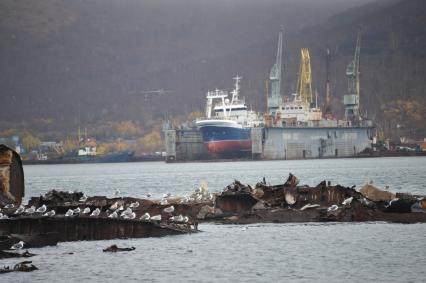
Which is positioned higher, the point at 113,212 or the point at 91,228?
the point at 113,212

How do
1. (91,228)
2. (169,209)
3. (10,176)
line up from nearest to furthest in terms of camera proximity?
(91,228)
(169,209)
(10,176)

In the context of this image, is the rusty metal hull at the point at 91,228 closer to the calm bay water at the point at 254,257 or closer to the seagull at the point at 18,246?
the calm bay water at the point at 254,257

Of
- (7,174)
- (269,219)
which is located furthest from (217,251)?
(7,174)

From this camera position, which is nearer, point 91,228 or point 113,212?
point 91,228

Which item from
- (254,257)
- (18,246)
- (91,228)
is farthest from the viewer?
(91,228)

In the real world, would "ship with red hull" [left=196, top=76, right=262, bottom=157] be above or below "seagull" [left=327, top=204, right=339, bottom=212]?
above

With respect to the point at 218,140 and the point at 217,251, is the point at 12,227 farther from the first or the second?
the point at 218,140

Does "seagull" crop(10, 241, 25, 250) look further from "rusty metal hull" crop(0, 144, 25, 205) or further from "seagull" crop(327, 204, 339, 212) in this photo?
"seagull" crop(327, 204, 339, 212)

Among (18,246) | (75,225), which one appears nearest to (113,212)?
(75,225)

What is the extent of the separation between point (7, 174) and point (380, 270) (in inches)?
780

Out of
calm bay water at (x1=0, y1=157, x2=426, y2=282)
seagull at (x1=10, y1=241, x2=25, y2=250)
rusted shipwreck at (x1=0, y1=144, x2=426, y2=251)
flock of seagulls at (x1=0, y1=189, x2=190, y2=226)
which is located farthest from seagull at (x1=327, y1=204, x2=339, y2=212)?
seagull at (x1=10, y1=241, x2=25, y2=250)

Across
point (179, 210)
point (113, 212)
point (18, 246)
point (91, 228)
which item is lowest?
point (18, 246)

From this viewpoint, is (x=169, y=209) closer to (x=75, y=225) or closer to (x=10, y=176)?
(x=75, y=225)

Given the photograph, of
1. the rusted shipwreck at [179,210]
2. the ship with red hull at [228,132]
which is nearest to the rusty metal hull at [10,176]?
the rusted shipwreck at [179,210]
